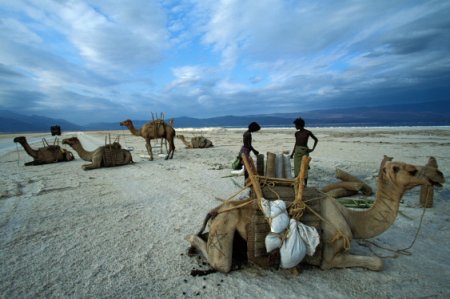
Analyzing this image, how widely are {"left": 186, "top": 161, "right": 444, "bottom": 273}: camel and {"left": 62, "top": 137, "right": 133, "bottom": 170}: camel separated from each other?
10.7 metres

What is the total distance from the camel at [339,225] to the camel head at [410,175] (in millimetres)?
12

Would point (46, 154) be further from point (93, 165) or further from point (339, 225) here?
point (339, 225)

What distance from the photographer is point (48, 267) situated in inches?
160

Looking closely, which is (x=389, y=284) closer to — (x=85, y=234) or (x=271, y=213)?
(x=271, y=213)

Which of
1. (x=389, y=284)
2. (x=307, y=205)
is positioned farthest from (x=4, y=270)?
(x=389, y=284)

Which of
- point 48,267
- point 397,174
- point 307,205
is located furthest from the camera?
point 48,267

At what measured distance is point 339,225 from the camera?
12.2 ft

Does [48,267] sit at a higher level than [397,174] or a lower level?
lower

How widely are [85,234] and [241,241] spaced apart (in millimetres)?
3338

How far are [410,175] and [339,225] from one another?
1133mm

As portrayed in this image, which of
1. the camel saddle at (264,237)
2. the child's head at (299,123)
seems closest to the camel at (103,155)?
the child's head at (299,123)

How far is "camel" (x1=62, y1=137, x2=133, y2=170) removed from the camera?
1281cm

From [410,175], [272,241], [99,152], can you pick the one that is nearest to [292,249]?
[272,241]

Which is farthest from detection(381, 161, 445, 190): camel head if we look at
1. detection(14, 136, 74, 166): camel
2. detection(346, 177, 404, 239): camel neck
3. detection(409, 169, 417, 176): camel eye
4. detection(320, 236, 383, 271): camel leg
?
detection(14, 136, 74, 166): camel
